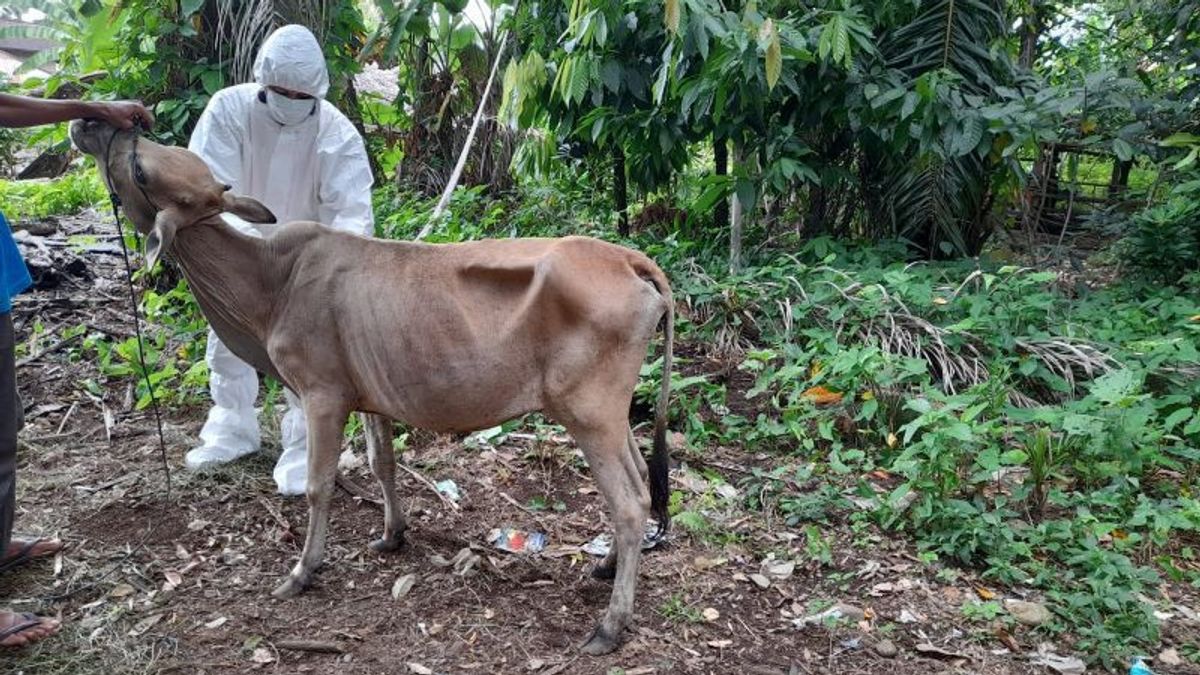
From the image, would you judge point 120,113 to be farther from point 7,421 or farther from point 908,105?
point 908,105

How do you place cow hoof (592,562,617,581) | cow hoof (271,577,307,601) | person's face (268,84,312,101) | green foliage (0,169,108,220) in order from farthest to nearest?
green foliage (0,169,108,220)
person's face (268,84,312,101)
cow hoof (592,562,617,581)
cow hoof (271,577,307,601)

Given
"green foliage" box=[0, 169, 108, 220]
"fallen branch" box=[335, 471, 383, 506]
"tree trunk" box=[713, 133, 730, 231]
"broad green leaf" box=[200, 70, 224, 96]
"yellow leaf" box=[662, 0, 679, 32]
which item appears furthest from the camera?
"green foliage" box=[0, 169, 108, 220]

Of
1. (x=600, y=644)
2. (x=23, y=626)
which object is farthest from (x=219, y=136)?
(x=600, y=644)

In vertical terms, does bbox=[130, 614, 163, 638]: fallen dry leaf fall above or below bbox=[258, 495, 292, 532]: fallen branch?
below

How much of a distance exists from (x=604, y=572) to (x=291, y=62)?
7.60 feet

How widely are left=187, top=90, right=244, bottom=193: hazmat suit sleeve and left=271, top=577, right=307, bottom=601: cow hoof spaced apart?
1642 mm

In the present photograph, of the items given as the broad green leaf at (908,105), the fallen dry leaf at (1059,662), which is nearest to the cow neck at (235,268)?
the fallen dry leaf at (1059,662)

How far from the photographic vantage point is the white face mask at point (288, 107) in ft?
12.4

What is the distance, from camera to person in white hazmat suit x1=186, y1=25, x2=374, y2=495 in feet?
12.1

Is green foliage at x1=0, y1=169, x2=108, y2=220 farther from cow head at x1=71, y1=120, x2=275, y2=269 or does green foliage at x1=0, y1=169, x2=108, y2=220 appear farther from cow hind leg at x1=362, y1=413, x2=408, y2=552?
cow hind leg at x1=362, y1=413, x2=408, y2=552

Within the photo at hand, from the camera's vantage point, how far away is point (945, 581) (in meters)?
3.48

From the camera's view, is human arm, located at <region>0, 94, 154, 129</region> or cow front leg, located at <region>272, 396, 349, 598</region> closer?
human arm, located at <region>0, 94, 154, 129</region>

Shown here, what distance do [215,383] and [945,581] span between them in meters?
3.28

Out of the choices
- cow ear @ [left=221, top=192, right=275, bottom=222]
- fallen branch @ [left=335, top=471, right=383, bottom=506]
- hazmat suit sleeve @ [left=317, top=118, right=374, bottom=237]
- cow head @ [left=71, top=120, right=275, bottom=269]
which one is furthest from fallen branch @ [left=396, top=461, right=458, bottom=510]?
cow head @ [left=71, top=120, right=275, bottom=269]
